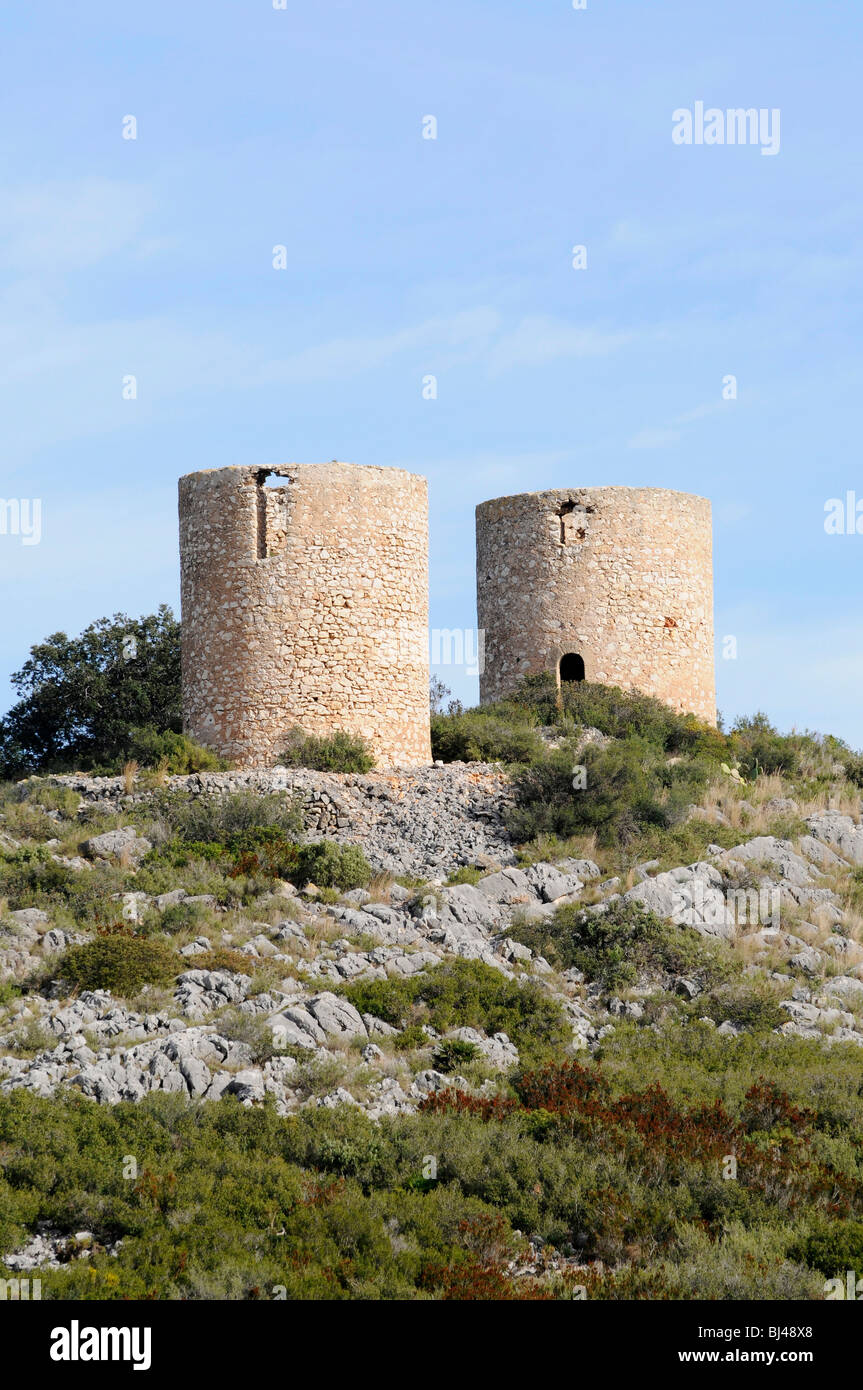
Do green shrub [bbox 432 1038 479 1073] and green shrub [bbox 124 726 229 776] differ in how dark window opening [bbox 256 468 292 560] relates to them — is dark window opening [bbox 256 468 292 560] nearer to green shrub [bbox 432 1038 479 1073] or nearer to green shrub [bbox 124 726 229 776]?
green shrub [bbox 124 726 229 776]

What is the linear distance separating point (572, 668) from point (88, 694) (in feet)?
30.1

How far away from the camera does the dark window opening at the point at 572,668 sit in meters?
26.1

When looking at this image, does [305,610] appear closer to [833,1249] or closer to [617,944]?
[617,944]

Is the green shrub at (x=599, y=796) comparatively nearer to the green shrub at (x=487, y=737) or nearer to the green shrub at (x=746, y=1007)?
the green shrub at (x=487, y=737)

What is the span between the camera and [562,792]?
2145 centimetres

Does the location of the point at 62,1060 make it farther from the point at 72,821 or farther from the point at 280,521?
the point at 280,521

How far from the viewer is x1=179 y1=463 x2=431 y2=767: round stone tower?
71.4 ft

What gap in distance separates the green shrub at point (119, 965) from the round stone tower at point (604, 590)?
37.5 ft

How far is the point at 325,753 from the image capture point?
21438 millimetres

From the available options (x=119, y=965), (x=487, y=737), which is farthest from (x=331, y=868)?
(x=487, y=737)

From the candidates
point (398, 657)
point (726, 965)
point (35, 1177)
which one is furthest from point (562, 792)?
point (35, 1177)

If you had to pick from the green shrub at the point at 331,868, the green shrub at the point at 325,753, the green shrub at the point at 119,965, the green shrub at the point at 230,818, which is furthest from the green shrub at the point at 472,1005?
the green shrub at the point at 325,753

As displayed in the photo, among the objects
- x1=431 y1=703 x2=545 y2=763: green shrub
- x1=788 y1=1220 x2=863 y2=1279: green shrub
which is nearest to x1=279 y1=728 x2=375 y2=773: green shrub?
x1=431 y1=703 x2=545 y2=763: green shrub
